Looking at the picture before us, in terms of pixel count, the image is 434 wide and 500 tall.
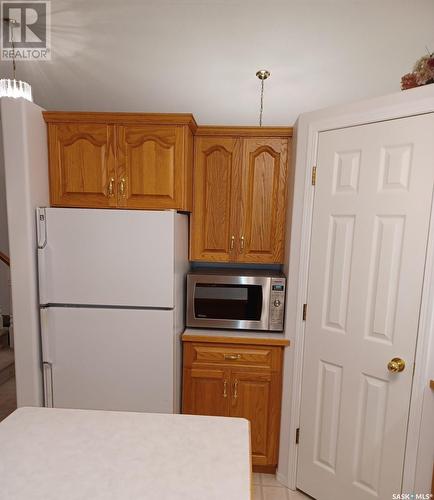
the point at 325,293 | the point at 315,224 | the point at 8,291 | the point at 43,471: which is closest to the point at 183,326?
the point at 325,293

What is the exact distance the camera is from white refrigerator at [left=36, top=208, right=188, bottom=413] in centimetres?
164

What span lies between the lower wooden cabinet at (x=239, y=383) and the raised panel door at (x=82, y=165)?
103 centimetres

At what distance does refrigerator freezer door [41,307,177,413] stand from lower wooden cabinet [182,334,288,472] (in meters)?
0.19

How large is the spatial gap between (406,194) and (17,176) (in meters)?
1.94

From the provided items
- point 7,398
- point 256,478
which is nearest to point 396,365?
point 256,478

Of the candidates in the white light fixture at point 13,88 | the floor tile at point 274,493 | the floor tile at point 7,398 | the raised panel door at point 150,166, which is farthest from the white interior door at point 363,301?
the floor tile at point 7,398

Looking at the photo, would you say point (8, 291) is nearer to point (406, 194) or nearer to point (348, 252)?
point (348, 252)

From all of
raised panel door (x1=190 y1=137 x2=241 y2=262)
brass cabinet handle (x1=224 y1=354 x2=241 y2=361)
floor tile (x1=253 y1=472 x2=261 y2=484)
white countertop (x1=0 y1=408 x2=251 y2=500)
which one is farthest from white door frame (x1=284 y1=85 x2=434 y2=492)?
white countertop (x1=0 y1=408 x2=251 y2=500)

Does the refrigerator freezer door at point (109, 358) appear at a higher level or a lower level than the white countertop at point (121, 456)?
lower

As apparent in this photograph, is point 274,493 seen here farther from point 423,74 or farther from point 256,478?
point 423,74

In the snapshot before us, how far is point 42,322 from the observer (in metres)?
1.68

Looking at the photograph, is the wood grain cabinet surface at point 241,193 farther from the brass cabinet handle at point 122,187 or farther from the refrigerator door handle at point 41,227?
the refrigerator door handle at point 41,227

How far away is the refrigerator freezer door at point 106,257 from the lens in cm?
164

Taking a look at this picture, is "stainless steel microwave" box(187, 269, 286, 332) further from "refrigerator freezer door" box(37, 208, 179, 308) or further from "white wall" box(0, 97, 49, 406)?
"white wall" box(0, 97, 49, 406)
